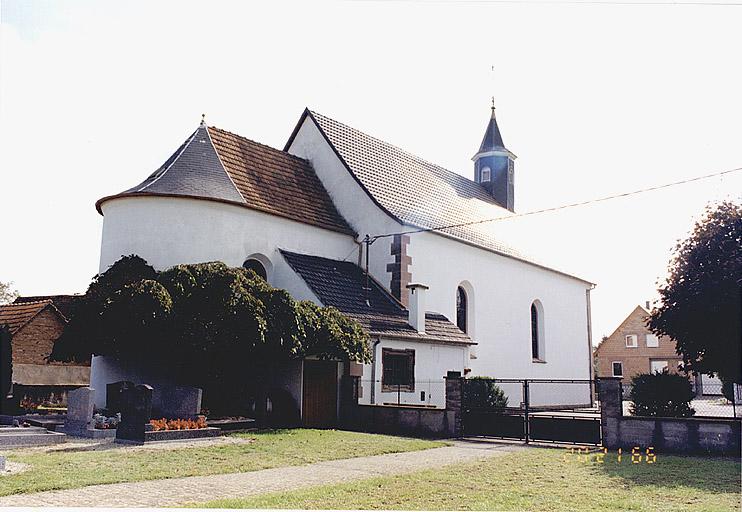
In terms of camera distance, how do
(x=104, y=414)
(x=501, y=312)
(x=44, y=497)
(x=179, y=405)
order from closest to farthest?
(x=44, y=497) < (x=179, y=405) < (x=104, y=414) < (x=501, y=312)

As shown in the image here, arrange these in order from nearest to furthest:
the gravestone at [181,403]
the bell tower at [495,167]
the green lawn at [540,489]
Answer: the green lawn at [540,489]
the gravestone at [181,403]
the bell tower at [495,167]

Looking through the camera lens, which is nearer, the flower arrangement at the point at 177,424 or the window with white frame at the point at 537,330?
the flower arrangement at the point at 177,424

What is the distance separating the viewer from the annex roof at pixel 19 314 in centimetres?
3103

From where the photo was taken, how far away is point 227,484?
33.2 ft

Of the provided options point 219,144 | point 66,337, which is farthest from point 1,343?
point 219,144

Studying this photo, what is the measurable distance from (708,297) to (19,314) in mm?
28804

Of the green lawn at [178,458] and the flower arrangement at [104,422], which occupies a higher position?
the flower arrangement at [104,422]

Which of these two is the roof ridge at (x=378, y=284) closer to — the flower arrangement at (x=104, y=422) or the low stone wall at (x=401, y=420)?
the low stone wall at (x=401, y=420)

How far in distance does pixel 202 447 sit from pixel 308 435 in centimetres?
356

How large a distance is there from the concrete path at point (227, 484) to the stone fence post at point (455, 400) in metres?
4.22

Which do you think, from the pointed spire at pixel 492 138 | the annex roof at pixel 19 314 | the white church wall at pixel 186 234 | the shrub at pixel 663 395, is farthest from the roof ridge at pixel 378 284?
the pointed spire at pixel 492 138

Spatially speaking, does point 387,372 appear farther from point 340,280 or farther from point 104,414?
point 104,414

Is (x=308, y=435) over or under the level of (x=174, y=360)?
under

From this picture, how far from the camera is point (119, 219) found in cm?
2173
